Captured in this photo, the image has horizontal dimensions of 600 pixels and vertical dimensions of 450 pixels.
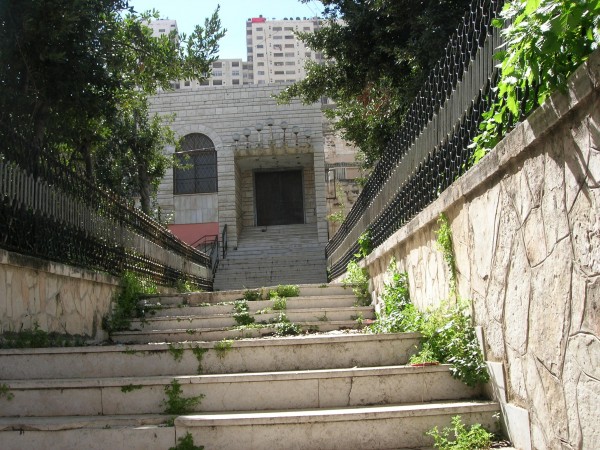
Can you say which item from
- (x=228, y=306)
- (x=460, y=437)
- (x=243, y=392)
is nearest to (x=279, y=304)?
(x=228, y=306)

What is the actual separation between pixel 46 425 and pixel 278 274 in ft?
49.0

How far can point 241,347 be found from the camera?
15.6ft

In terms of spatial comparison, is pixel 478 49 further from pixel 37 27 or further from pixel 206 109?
pixel 206 109

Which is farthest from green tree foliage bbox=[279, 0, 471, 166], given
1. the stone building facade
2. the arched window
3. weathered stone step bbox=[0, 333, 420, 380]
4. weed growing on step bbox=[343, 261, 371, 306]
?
the arched window

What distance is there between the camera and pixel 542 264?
9.78 ft

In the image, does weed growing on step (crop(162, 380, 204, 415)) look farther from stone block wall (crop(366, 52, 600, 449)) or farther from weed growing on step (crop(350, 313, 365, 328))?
weed growing on step (crop(350, 313, 365, 328))

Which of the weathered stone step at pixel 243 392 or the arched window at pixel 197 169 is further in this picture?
the arched window at pixel 197 169

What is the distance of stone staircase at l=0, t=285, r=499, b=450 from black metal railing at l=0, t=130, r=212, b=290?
121 cm

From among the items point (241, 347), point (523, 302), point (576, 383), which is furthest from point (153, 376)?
point (576, 383)

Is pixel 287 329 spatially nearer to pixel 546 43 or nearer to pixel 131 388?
pixel 131 388

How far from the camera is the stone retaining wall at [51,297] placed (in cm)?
505

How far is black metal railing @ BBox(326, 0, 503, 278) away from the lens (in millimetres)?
4051

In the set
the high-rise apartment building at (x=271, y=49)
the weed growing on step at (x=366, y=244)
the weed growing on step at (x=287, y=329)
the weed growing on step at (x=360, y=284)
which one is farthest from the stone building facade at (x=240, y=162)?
the high-rise apartment building at (x=271, y=49)

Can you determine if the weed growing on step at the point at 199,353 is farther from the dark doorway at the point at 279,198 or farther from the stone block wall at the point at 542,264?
the dark doorway at the point at 279,198
